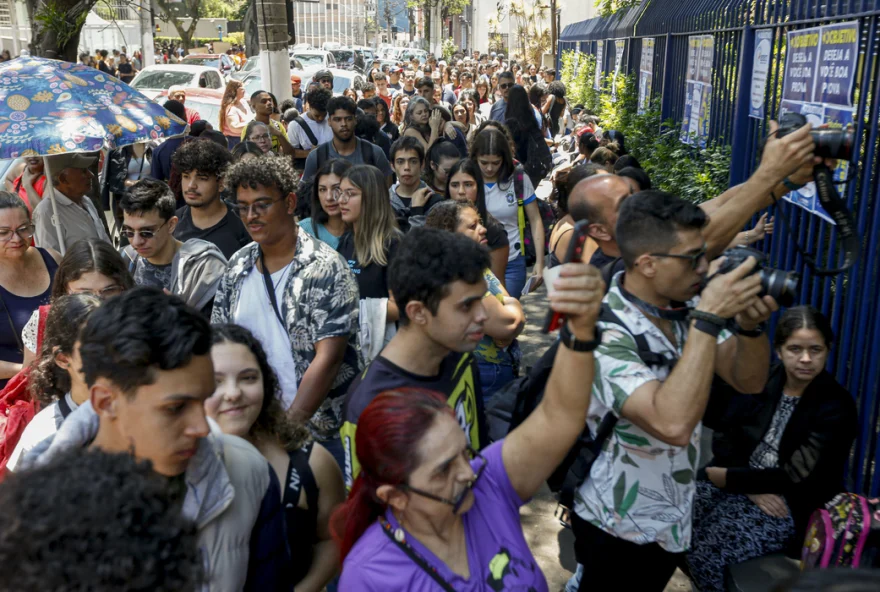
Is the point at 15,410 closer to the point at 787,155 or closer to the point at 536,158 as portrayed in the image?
the point at 787,155

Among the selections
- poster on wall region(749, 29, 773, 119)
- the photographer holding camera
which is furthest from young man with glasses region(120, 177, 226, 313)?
poster on wall region(749, 29, 773, 119)

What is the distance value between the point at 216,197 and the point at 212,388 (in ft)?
10.9

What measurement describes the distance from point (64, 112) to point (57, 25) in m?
4.24

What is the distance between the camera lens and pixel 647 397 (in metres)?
2.50

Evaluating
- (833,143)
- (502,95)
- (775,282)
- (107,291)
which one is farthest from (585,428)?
(502,95)

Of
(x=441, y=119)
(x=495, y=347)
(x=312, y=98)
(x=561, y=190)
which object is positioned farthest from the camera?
(x=441, y=119)

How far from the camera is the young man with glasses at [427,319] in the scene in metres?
2.74

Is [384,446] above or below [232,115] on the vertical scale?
below

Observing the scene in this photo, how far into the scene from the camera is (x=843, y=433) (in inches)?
141

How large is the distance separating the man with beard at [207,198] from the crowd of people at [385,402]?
8 cm

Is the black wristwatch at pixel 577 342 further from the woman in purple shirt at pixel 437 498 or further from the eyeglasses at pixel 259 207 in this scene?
the eyeglasses at pixel 259 207

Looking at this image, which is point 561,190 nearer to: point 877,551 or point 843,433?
point 843,433

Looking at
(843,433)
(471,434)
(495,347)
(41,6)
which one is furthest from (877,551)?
(41,6)

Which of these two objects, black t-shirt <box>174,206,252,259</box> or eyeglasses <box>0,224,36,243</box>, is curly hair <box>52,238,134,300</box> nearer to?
eyeglasses <box>0,224,36,243</box>
